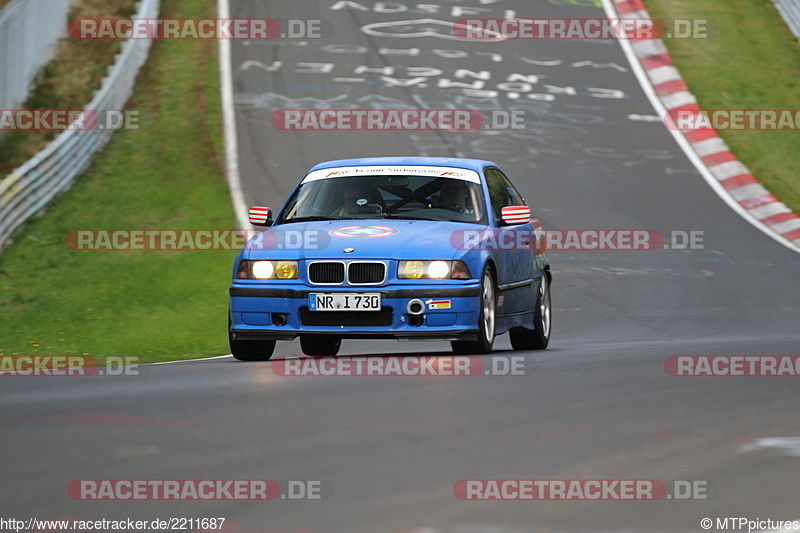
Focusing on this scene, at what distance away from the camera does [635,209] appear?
18719 mm

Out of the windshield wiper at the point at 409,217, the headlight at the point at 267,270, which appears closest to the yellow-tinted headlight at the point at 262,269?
the headlight at the point at 267,270

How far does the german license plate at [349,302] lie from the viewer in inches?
350

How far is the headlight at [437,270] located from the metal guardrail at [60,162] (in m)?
8.63

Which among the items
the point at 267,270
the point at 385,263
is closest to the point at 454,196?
the point at 385,263

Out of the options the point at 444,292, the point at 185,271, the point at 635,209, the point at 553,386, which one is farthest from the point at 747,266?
the point at 553,386

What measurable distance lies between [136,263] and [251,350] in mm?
6098

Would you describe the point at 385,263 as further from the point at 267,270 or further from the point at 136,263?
the point at 136,263

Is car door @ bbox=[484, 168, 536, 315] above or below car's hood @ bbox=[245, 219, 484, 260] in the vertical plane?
below

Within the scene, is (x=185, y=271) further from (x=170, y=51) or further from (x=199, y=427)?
(x=170, y=51)

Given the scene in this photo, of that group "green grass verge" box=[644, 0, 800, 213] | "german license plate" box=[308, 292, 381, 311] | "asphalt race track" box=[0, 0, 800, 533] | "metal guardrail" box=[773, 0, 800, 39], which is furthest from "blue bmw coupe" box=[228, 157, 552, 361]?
"metal guardrail" box=[773, 0, 800, 39]

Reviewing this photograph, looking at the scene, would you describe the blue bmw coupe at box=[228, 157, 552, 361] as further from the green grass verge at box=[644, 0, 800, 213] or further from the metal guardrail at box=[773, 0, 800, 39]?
the metal guardrail at box=[773, 0, 800, 39]

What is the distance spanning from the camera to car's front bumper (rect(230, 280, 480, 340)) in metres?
8.90

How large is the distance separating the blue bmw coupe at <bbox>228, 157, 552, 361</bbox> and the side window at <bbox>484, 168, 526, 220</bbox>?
0.14 feet

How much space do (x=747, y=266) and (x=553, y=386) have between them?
9393 millimetres
